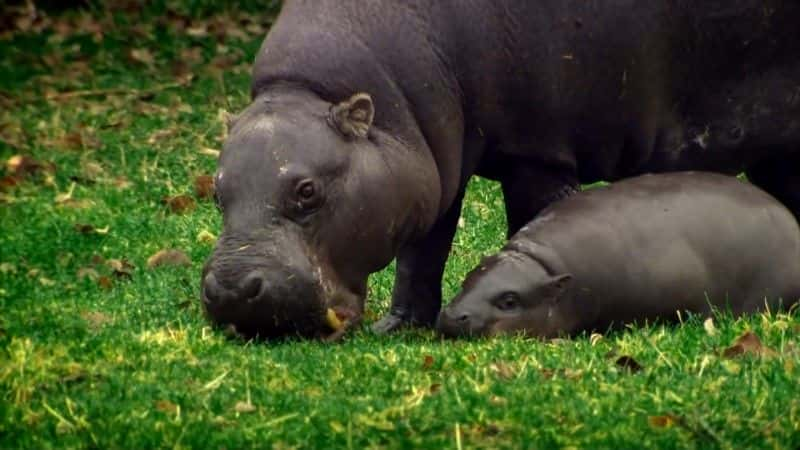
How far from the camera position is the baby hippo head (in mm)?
6859

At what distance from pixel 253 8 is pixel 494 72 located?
8350mm

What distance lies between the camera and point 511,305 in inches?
272

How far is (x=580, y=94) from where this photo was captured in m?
7.24

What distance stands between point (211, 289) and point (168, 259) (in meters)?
2.41

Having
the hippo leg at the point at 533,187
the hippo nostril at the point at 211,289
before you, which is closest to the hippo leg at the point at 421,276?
the hippo leg at the point at 533,187

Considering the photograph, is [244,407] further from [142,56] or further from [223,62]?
[142,56]

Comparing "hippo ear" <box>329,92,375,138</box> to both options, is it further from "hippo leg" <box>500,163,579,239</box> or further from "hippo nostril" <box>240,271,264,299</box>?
"hippo leg" <box>500,163,579,239</box>

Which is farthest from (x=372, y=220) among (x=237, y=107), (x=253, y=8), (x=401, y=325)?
(x=253, y=8)

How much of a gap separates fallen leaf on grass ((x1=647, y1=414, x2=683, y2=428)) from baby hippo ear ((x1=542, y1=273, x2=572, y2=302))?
1596 millimetres

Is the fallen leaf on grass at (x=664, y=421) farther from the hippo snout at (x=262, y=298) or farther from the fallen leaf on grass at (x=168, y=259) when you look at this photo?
the fallen leaf on grass at (x=168, y=259)

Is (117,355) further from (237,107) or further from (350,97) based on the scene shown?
(237,107)

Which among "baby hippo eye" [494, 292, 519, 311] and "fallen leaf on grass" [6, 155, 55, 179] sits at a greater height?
"baby hippo eye" [494, 292, 519, 311]

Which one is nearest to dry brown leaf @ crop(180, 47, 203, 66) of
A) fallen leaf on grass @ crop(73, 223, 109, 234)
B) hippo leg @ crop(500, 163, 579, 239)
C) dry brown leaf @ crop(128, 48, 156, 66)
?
dry brown leaf @ crop(128, 48, 156, 66)

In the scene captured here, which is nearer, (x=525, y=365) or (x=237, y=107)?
(x=525, y=365)
